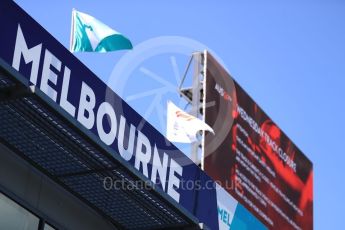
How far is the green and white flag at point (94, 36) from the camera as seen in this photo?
52.2ft

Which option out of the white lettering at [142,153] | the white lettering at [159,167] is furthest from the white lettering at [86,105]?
the white lettering at [159,167]

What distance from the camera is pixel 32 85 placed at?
10.7 m

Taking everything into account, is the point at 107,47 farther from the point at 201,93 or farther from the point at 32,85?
the point at 201,93

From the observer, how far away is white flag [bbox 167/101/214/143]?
19.5 metres

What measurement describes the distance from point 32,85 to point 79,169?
200cm

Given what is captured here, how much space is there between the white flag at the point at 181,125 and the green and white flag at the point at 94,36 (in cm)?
394

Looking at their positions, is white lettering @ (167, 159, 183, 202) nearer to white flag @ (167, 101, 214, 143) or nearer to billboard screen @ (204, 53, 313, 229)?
white flag @ (167, 101, 214, 143)

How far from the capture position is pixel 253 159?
80.8 ft

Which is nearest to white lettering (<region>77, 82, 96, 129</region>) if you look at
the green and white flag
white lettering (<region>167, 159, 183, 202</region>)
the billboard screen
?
white lettering (<region>167, 159, 183, 202</region>)

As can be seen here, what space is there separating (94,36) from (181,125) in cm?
431

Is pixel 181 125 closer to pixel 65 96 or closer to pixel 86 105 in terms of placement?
pixel 86 105

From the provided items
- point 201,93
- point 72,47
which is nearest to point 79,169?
point 72,47

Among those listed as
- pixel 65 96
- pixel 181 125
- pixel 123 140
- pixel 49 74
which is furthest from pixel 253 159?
pixel 49 74

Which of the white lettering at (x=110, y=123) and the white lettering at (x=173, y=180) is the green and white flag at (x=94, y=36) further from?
the white lettering at (x=110, y=123)
